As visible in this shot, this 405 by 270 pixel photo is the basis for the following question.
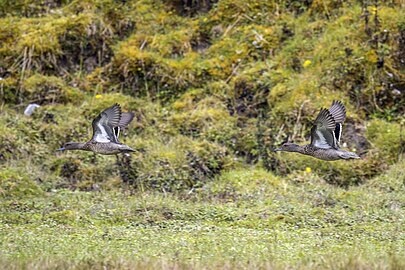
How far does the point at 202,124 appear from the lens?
14039 millimetres

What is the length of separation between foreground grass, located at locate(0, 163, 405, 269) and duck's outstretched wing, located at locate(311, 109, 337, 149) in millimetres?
949

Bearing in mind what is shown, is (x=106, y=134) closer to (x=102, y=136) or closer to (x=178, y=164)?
(x=102, y=136)

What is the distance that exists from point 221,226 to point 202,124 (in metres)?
4.26

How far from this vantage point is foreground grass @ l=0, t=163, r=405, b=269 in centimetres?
713

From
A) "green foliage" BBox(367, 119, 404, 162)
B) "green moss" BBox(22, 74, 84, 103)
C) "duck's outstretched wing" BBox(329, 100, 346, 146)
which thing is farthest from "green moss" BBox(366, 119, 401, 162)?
"green moss" BBox(22, 74, 84, 103)

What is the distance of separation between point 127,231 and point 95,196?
2576 mm

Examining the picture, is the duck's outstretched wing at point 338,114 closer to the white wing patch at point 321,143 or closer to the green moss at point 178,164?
the white wing patch at point 321,143

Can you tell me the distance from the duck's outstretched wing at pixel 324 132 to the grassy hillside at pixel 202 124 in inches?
38.1

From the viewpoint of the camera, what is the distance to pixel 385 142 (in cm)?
1323

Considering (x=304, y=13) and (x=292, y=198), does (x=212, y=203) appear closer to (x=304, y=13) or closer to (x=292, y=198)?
(x=292, y=198)

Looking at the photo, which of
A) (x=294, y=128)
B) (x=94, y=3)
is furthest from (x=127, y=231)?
(x=94, y=3)

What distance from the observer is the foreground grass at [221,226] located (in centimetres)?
713

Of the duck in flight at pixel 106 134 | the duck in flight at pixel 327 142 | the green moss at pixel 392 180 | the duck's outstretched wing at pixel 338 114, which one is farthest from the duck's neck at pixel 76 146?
the green moss at pixel 392 180

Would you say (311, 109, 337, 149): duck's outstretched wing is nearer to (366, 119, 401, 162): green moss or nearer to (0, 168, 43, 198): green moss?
(366, 119, 401, 162): green moss
